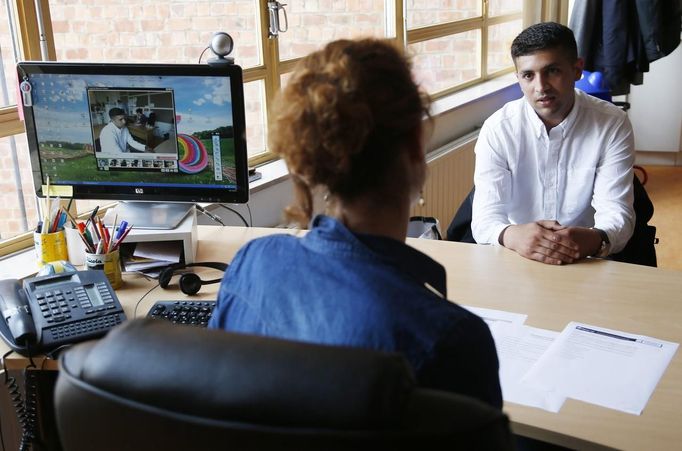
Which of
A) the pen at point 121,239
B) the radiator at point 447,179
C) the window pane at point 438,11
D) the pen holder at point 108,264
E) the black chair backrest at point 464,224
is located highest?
the window pane at point 438,11

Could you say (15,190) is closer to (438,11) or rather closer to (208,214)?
(208,214)

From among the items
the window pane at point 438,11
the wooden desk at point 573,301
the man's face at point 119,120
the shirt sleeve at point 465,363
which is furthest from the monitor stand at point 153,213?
the window pane at point 438,11

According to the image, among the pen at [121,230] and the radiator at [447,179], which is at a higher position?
the pen at [121,230]

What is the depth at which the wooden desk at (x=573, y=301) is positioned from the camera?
1.27m

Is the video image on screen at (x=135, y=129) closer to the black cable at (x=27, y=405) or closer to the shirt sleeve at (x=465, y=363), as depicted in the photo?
the black cable at (x=27, y=405)

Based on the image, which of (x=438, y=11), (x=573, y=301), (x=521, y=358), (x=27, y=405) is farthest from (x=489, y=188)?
(x=438, y=11)

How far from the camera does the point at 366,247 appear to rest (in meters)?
0.97

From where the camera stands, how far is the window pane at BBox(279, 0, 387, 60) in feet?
10.6

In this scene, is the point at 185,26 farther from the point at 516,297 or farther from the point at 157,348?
the point at 157,348

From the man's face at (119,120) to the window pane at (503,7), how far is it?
3.29 m

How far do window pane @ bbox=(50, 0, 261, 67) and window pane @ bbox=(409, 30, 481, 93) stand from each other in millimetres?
1331

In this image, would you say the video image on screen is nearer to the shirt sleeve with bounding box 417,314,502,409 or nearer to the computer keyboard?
the computer keyboard

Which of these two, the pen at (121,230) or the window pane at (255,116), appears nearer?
the pen at (121,230)

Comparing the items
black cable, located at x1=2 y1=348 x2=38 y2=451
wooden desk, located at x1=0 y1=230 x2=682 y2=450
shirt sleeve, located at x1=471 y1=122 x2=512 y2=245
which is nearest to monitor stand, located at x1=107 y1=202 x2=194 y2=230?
wooden desk, located at x1=0 y1=230 x2=682 y2=450
